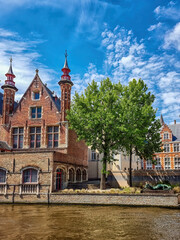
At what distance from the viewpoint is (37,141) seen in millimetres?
31656

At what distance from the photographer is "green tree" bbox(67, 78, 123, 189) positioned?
2512 cm

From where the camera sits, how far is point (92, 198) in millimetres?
22344

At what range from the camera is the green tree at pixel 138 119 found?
24.7m

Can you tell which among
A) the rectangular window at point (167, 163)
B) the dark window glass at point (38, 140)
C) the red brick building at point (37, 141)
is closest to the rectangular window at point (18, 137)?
the red brick building at point (37, 141)

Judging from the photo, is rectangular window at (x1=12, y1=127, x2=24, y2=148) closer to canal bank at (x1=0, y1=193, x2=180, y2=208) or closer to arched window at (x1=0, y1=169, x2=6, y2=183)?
arched window at (x1=0, y1=169, x2=6, y2=183)

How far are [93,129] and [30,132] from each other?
35.4 ft

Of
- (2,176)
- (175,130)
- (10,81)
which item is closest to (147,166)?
(175,130)

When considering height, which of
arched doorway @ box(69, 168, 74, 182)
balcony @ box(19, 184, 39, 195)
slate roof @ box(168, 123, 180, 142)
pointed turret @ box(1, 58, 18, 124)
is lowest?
balcony @ box(19, 184, 39, 195)

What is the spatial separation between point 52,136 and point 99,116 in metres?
9.14

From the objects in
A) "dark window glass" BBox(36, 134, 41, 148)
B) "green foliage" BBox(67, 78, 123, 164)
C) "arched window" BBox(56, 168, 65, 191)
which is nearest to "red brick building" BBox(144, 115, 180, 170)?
"green foliage" BBox(67, 78, 123, 164)

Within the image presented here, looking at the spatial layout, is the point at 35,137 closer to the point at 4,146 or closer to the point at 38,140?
the point at 38,140

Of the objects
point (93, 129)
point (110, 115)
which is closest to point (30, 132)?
point (93, 129)

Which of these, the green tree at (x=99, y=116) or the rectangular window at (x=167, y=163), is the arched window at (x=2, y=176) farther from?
the rectangular window at (x=167, y=163)

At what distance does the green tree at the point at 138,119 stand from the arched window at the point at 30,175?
1057cm
